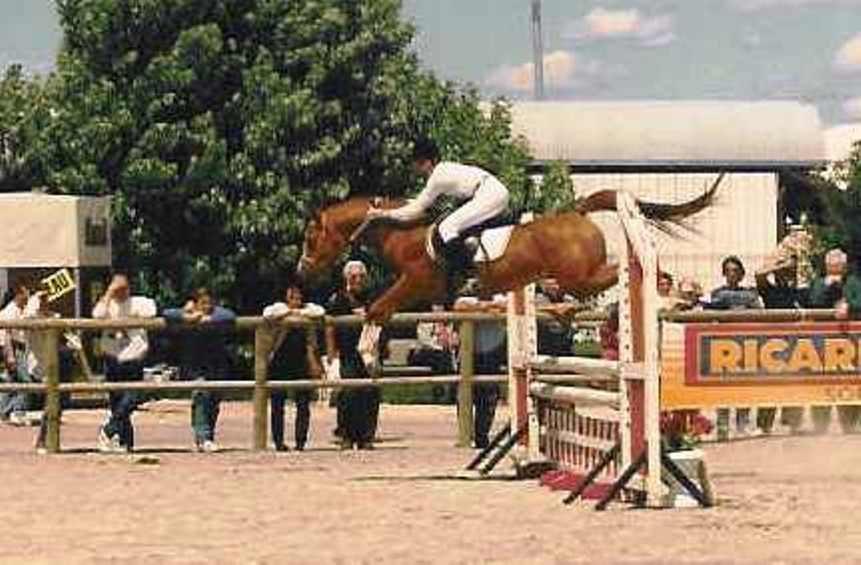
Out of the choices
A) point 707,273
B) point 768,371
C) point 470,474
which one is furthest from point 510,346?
point 707,273

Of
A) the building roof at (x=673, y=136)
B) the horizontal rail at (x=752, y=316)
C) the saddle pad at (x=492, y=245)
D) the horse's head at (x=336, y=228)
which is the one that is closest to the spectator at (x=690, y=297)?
the horizontal rail at (x=752, y=316)

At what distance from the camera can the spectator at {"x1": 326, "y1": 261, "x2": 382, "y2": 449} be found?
20.8m

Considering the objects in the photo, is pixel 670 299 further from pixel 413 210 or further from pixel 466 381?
pixel 413 210

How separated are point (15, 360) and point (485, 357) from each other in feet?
21.0

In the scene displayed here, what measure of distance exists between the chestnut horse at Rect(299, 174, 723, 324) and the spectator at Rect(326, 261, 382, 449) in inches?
166

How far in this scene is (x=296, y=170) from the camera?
41.8m

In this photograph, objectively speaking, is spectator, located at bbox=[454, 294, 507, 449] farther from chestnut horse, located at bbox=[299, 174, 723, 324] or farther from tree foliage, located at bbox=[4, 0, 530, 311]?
tree foliage, located at bbox=[4, 0, 530, 311]

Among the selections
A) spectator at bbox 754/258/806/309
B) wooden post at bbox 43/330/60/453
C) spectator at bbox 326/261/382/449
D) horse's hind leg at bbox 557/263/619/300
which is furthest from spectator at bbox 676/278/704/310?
wooden post at bbox 43/330/60/453

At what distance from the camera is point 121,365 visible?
67.6 feet

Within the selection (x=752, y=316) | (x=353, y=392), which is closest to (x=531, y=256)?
(x=752, y=316)

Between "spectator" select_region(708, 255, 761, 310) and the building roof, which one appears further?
the building roof

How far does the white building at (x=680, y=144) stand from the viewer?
74500 mm

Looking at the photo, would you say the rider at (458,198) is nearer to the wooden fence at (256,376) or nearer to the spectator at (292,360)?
the wooden fence at (256,376)

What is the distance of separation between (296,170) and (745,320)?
22.4 meters
